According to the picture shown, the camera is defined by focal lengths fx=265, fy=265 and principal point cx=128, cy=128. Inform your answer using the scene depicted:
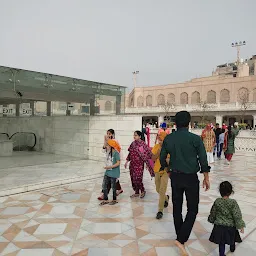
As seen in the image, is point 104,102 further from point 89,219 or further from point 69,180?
point 89,219

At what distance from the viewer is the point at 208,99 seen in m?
51.0

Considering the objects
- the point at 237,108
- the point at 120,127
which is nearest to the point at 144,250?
the point at 120,127

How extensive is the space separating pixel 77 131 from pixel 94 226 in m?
7.75

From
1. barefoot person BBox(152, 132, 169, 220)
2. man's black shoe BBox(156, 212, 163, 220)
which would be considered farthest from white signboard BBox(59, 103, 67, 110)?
man's black shoe BBox(156, 212, 163, 220)

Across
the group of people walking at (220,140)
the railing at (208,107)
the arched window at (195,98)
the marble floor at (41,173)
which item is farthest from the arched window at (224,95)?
the marble floor at (41,173)

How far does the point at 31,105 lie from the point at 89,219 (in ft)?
35.6

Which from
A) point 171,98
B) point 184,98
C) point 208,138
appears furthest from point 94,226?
point 171,98

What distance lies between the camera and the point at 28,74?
838cm

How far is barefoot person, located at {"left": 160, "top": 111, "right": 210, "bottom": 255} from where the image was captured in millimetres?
3236

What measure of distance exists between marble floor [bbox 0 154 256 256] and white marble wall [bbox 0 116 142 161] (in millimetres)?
3598

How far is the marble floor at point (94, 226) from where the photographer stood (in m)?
3.53

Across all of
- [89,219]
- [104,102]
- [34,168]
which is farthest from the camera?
[104,102]

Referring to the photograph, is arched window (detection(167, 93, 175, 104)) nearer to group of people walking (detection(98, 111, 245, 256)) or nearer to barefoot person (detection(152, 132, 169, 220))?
barefoot person (detection(152, 132, 169, 220))

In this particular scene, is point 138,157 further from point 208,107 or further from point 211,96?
point 211,96
